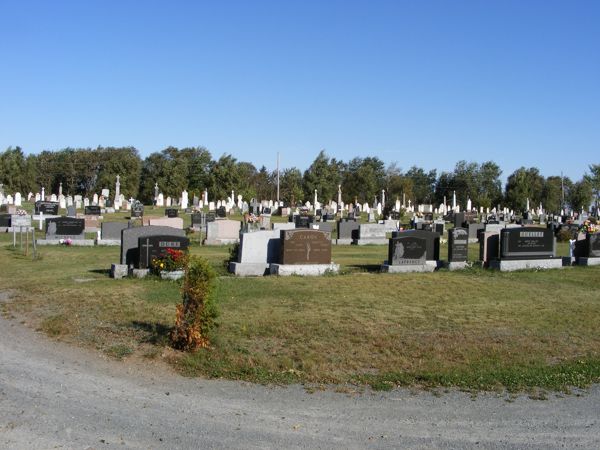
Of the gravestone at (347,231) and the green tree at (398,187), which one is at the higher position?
the green tree at (398,187)

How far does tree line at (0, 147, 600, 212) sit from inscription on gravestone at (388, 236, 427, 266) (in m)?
49.3

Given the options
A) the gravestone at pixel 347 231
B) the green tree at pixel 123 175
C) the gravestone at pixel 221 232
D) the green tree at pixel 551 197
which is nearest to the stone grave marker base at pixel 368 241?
the gravestone at pixel 347 231

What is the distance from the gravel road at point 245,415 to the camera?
19.9 feet

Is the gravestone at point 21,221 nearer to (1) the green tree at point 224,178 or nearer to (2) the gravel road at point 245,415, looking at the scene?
(2) the gravel road at point 245,415

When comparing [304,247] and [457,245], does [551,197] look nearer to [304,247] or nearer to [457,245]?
[457,245]

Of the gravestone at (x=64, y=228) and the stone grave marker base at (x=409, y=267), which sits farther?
the gravestone at (x=64, y=228)

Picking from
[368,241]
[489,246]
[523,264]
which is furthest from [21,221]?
[523,264]

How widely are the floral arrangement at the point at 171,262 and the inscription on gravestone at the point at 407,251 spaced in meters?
5.99

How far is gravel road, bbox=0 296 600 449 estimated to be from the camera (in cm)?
608

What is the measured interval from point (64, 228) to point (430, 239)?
16289 millimetres

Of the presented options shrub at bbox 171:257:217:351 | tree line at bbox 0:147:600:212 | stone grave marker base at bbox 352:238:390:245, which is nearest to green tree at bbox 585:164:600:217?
tree line at bbox 0:147:600:212

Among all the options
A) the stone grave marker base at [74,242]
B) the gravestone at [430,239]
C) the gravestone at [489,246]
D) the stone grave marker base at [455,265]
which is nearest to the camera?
the gravestone at [430,239]

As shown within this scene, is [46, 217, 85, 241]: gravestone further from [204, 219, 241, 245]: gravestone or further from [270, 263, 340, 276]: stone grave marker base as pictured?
[270, 263, 340, 276]: stone grave marker base

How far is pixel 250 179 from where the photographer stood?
93438 mm
